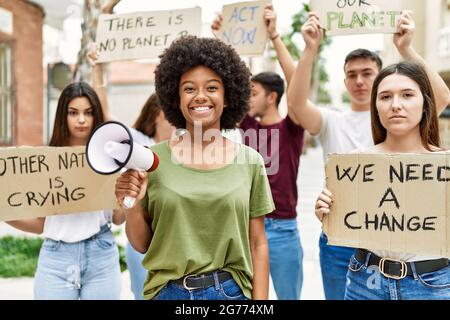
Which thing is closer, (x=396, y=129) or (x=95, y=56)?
(x=396, y=129)

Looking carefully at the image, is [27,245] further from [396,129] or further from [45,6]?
[396,129]

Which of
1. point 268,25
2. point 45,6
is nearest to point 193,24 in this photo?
point 268,25

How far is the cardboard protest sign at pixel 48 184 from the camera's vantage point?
2.37 meters

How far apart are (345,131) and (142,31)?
4.78ft

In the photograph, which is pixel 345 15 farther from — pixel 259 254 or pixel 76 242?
pixel 76 242

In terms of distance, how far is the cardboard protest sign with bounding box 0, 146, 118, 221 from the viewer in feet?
7.77

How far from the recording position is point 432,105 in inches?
80.5

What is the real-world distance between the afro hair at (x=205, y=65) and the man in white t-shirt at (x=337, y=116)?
616mm

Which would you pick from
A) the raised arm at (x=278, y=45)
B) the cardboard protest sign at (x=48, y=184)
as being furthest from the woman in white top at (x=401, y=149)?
the cardboard protest sign at (x=48, y=184)

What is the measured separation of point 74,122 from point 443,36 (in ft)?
64.6

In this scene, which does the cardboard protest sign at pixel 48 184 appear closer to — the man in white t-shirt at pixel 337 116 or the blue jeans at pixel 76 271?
the blue jeans at pixel 76 271

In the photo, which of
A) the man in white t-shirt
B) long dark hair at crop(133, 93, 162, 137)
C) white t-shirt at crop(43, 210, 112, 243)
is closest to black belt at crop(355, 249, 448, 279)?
the man in white t-shirt

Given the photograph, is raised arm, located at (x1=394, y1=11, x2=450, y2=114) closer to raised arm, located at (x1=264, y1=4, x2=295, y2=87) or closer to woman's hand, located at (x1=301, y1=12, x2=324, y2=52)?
woman's hand, located at (x1=301, y1=12, x2=324, y2=52)
